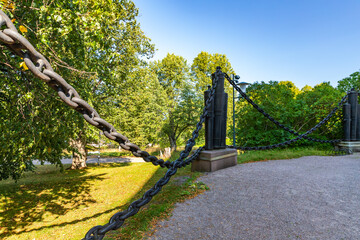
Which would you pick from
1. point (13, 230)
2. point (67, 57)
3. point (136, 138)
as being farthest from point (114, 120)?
point (13, 230)

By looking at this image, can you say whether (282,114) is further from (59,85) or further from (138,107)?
(59,85)

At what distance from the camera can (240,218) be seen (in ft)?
8.73

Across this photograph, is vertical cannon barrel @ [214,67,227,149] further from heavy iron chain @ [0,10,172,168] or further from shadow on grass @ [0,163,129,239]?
shadow on grass @ [0,163,129,239]

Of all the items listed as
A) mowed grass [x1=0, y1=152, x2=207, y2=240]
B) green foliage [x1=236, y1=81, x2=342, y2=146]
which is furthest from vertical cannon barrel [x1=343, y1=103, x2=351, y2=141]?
mowed grass [x1=0, y1=152, x2=207, y2=240]

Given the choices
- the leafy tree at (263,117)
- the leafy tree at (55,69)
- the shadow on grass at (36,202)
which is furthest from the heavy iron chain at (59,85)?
the leafy tree at (263,117)

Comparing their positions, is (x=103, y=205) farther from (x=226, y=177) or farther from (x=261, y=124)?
(x=261, y=124)

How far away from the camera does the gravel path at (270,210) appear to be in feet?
7.56

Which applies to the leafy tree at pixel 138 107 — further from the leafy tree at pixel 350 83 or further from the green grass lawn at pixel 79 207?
the leafy tree at pixel 350 83

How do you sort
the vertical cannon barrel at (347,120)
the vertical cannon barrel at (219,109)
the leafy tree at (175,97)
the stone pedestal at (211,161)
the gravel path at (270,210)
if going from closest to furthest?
the gravel path at (270,210) → the stone pedestal at (211,161) → the vertical cannon barrel at (219,109) → the vertical cannon barrel at (347,120) → the leafy tree at (175,97)

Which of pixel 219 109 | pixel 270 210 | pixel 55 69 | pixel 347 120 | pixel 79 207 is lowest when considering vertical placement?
pixel 79 207

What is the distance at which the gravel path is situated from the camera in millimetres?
2305

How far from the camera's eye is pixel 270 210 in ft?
9.50

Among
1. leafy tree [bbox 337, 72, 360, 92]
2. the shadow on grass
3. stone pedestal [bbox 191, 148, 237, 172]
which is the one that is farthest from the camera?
leafy tree [bbox 337, 72, 360, 92]

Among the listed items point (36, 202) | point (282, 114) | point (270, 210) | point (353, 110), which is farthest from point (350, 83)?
point (36, 202)
